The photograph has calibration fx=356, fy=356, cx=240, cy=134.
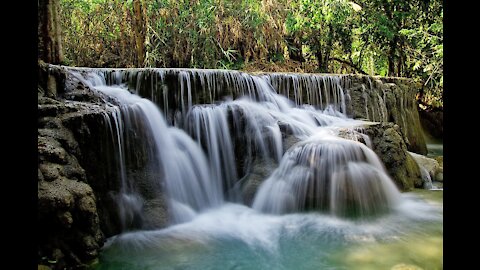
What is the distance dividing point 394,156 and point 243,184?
3.07 m

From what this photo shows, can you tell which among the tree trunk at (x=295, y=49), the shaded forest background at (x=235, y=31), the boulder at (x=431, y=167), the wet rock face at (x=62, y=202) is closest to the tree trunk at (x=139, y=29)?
the shaded forest background at (x=235, y=31)

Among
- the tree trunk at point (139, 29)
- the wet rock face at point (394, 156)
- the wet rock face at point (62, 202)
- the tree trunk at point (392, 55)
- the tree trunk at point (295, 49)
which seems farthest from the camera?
the tree trunk at point (295, 49)

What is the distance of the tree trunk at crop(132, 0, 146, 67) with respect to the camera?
12148 millimetres

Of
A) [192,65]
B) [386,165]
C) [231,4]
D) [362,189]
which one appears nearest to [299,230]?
[362,189]

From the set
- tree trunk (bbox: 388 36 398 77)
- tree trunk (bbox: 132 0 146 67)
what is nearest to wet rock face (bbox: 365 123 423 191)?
tree trunk (bbox: 388 36 398 77)

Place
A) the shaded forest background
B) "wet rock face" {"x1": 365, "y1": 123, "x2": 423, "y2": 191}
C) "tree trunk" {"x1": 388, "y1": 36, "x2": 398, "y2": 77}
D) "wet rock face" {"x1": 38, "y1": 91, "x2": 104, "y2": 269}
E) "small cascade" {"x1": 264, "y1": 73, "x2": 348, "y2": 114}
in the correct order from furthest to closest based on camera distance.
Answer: "tree trunk" {"x1": 388, "y1": 36, "x2": 398, "y2": 77} → the shaded forest background → "small cascade" {"x1": 264, "y1": 73, "x2": 348, "y2": 114} → "wet rock face" {"x1": 365, "y1": 123, "x2": 423, "y2": 191} → "wet rock face" {"x1": 38, "y1": 91, "x2": 104, "y2": 269}

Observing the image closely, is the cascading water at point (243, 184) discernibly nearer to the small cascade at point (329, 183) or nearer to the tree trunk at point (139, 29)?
the small cascade at point (329, 183)

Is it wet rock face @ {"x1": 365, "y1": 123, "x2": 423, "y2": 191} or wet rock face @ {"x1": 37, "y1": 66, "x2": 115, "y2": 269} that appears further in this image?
wet rock face @ {"x1": 365, "y1": 123, "x2": 423, "y2": 191}

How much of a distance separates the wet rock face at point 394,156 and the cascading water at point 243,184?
444 millimetres

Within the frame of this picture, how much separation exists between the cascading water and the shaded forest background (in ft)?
16.7

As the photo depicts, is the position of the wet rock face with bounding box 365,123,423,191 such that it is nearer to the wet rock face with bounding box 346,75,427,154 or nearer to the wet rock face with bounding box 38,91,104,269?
the wet rock face with bounding box 346,75,427,154

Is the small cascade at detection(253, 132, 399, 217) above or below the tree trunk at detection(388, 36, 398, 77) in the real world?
below

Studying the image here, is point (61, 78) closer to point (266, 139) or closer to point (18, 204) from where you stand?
point (266, 139)

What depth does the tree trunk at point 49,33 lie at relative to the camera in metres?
6.96
